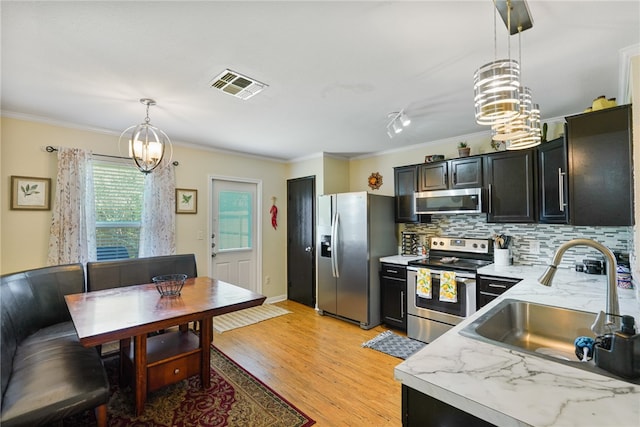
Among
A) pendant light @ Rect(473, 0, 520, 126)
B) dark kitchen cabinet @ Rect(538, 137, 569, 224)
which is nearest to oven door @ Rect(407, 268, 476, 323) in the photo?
dark kitchen cabinet @ Rect(538, 137, 569, 224)

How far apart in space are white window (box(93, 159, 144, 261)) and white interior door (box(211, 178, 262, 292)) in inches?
38.0

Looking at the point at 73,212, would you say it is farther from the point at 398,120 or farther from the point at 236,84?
the point at 398,120

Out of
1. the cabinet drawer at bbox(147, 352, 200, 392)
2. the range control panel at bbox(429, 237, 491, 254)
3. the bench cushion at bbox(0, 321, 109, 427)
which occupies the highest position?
the range control panel at bbox(429, 237, 491, 254)

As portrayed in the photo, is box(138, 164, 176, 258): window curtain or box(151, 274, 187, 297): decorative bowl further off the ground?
box(138, 164, 176, 258): window curtain

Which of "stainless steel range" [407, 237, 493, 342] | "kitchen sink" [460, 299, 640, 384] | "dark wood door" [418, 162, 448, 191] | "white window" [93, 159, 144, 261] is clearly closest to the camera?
"kitchen sink" [460, 299, 640, 384]

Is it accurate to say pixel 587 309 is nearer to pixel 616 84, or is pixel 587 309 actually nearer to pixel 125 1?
pixel 616 84

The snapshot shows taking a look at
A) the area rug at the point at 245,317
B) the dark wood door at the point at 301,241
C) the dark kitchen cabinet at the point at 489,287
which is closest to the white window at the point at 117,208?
the area rug at the point at 245,317

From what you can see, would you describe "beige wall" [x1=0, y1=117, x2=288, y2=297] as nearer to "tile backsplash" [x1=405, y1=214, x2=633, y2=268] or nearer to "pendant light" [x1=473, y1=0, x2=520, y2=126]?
"tile backsplash" [x1=405, y1=214, x2=633, y2=268]

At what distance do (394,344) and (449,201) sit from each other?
1.72 meters

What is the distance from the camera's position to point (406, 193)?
12.8 feet

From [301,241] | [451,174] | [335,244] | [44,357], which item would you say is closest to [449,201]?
[451,174]

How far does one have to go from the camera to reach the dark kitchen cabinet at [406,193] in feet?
12.6

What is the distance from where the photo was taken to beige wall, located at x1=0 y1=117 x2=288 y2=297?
286 centimetres

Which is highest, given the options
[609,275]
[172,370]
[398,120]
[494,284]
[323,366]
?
[398,120]
